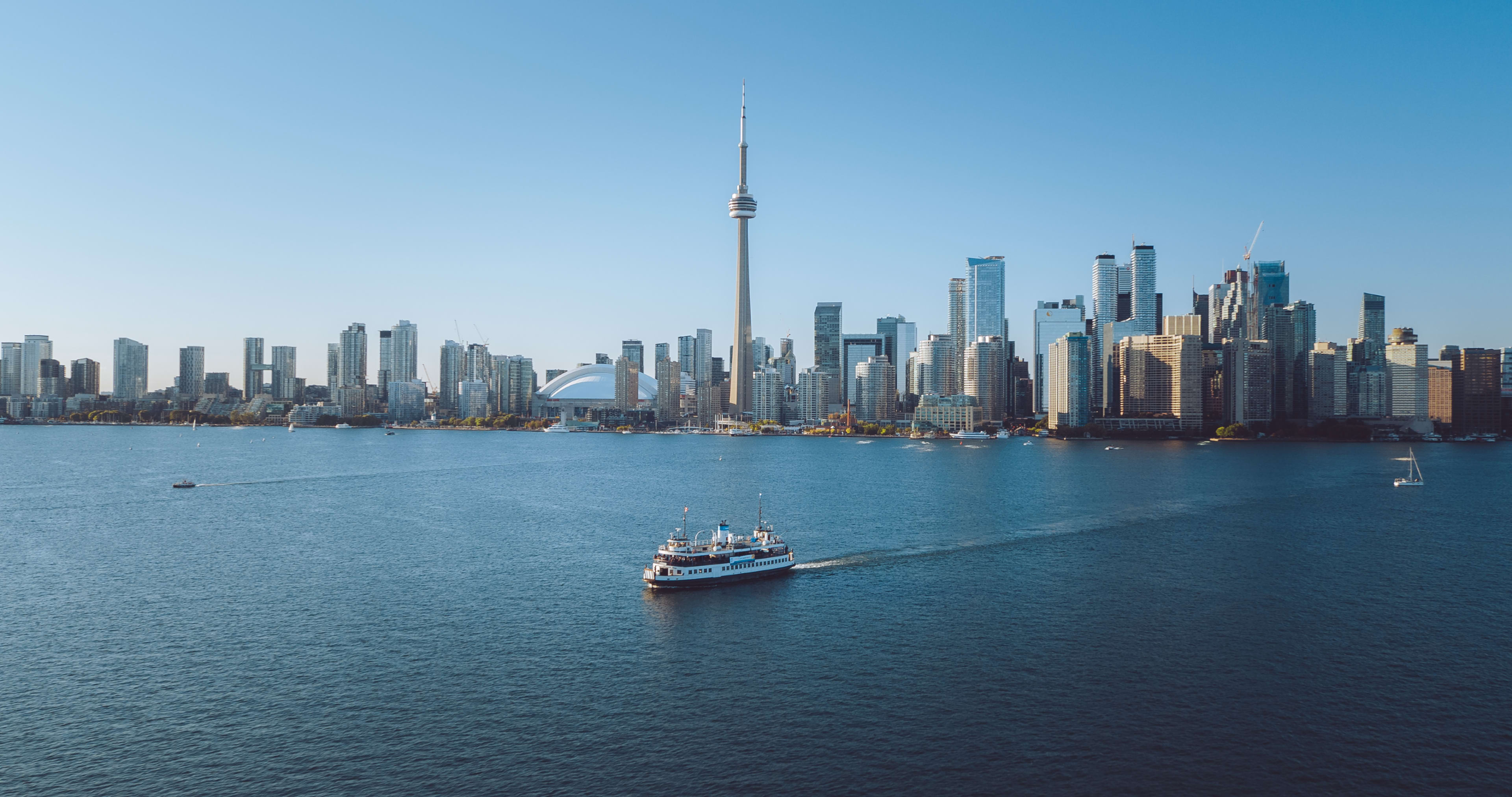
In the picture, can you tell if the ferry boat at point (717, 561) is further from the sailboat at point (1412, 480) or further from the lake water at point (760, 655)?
the sailboat at point (1412, 480)

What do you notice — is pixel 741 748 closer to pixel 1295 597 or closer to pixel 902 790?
pixel 902 790

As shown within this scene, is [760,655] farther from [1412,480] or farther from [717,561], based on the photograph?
[1412,480]

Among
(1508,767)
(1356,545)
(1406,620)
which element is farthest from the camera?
(1356,545)

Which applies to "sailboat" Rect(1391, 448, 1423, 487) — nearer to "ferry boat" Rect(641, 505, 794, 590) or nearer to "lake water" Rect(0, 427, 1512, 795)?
"lake water" Rect(0, 427, 1512, 795)

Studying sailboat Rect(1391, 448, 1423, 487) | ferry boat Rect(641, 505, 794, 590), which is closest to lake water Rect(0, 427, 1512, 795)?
ferry boat Rect(641, 505, 794, 590)

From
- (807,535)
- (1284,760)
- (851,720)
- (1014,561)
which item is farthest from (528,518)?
(1284,760)

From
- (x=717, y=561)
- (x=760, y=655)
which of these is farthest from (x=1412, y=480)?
(x=760, y=655)
